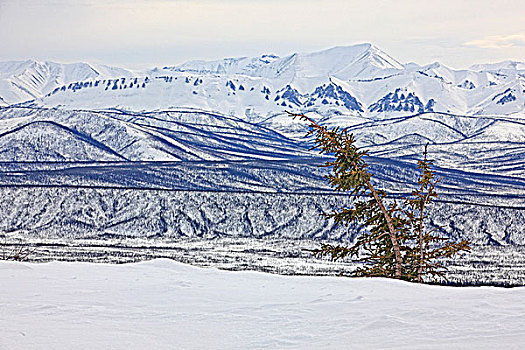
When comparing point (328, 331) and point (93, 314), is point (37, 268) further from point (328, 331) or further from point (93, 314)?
point (328, 331)

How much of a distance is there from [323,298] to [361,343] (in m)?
3.27

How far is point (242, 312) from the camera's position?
1152 cm

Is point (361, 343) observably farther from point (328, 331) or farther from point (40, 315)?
point (40, 315)

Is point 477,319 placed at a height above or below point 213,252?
above

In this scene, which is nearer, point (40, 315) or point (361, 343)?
point (361, 343)

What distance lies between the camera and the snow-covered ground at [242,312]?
9547mm

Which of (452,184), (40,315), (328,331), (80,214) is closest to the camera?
(328,331)

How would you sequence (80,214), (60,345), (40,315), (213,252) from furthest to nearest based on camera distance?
(80,214), (213,252), (40,315), (60,345)

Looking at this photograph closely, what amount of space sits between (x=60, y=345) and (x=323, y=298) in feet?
17.4

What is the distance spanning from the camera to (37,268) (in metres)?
15.8

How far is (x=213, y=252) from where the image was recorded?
7725 cm

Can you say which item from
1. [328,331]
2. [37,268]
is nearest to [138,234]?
[37,268]

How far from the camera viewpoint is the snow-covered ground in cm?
955

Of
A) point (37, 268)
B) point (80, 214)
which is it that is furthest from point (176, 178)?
point (37, 268)
